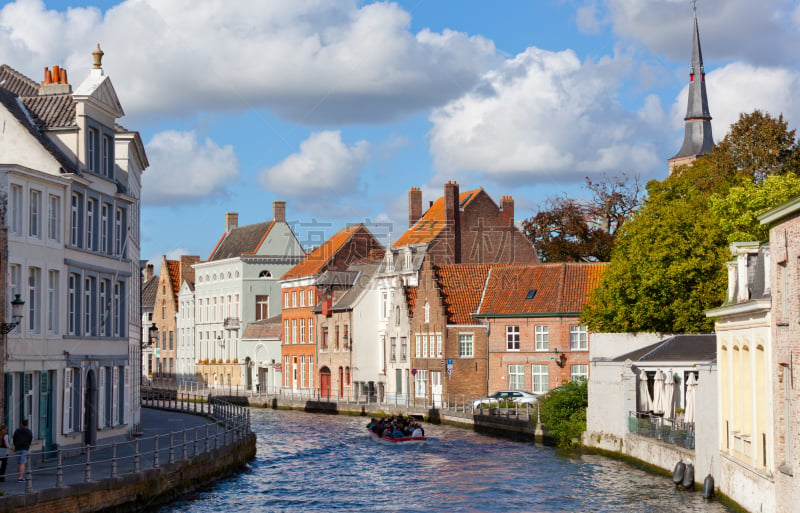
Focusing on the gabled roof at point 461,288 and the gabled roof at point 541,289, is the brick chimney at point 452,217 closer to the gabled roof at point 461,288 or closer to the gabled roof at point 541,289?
the gabled roof at point 461,288

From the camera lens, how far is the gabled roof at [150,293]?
12450 centimetres

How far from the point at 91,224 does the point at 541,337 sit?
113ft

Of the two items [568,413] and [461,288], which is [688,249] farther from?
[461,288]

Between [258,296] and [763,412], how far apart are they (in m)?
79.8

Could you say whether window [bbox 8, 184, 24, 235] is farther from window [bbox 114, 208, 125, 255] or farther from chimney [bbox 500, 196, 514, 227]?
chimney [bbox 500, 196, 514, 227]

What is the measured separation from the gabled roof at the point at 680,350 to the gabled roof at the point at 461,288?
27.3 metres

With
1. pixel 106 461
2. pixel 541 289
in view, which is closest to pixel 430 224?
pixel 541 289

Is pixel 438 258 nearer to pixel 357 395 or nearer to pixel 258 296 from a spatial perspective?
pixel 357 395

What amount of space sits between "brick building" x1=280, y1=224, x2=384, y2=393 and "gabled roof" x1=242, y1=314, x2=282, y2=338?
291 cm

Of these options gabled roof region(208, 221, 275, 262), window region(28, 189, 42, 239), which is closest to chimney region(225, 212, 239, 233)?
gabled roof region(208, 221, 275, 262)

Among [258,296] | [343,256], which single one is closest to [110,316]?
[343,256]

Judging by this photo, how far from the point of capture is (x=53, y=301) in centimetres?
3438

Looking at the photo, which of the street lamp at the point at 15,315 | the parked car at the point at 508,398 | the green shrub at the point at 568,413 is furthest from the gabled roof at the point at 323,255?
the street lamp at the point at 15,315

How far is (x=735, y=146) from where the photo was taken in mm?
57906
